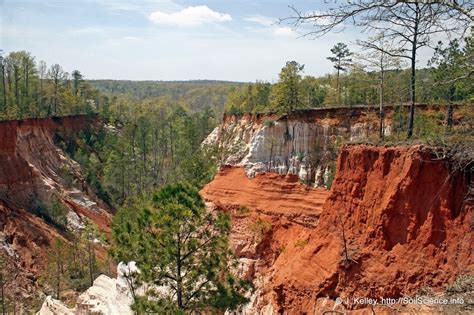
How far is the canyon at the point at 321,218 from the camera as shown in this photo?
1307 cm

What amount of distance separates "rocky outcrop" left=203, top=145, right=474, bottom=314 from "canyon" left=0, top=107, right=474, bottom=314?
0.11ft

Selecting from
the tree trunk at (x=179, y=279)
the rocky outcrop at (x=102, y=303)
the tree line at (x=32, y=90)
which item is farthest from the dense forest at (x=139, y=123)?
the tree trunk at (x=179, y=279)

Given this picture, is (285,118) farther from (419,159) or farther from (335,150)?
(419,159)

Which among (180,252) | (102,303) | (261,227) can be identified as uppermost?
(180,252)

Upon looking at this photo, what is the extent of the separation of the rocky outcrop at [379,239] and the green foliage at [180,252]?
2840mm

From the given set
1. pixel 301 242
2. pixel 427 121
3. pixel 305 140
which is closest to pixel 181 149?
pixel 305 140

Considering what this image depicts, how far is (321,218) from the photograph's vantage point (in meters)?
17.7

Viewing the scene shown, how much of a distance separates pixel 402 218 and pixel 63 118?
60153 mm

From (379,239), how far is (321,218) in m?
3.33

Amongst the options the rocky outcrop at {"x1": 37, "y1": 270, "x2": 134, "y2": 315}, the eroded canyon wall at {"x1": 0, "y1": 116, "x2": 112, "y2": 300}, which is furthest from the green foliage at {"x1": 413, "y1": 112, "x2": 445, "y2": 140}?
the eroded canyon wall at {"x1": 0, "y1": 116, "x2": 112, "y2": 300}

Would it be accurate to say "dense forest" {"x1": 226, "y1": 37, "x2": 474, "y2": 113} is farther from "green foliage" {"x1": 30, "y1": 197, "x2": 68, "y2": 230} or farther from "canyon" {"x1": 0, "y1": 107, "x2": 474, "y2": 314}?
"green foliage" {"x1": 30, "y1": 197, "x2": 68, "y2": 230}

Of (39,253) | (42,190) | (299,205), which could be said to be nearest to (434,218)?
(299,205)

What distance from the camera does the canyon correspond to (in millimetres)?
13070

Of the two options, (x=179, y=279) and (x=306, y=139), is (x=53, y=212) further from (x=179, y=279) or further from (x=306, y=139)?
(x=179, y=279)
